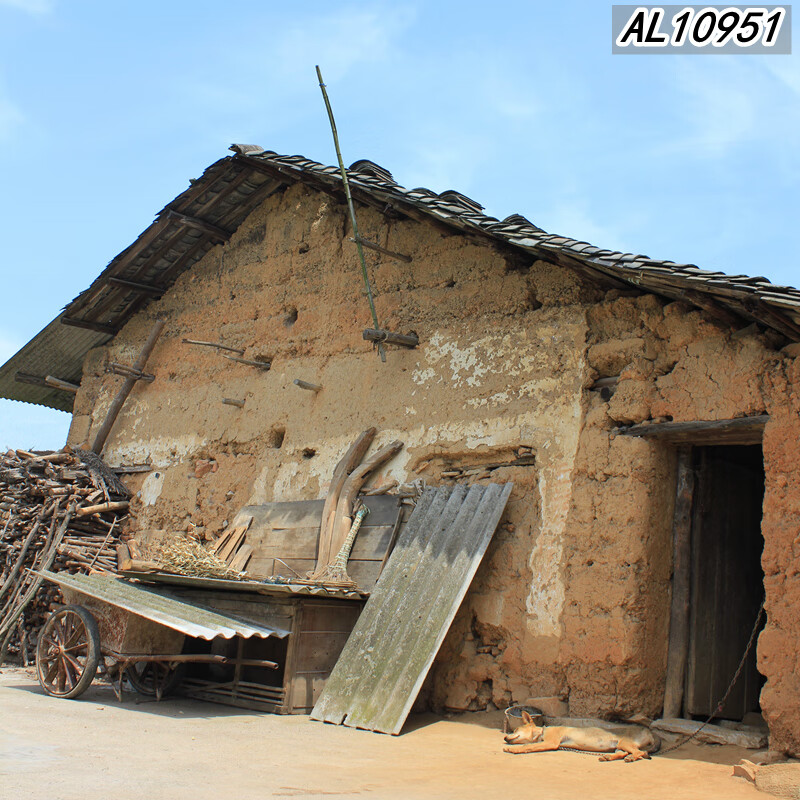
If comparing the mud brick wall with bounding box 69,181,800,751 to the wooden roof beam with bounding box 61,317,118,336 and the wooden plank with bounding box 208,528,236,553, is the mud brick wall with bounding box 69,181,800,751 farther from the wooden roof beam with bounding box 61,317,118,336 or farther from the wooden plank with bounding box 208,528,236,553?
the wooden roof beam with bounding box 61,317,118,336

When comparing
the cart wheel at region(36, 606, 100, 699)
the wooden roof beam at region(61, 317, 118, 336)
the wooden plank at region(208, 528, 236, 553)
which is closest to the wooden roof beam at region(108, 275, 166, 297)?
the wooden roof beam at region(61, 317, 118, 336)

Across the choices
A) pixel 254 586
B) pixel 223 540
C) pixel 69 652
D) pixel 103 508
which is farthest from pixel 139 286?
pixel 254 586

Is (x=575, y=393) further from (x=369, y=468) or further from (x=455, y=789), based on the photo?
(x=455, y=789)

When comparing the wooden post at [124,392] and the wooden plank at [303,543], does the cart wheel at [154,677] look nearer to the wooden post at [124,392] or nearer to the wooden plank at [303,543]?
the wooden plank at [303,543]

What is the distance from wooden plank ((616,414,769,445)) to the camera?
5.91 m

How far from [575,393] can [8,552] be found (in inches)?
252

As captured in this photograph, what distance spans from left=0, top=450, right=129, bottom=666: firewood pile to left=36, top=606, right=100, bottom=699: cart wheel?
181 cm

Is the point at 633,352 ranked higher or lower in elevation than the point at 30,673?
higher

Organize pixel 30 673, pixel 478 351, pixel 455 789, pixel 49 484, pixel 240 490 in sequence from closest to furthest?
pixel 455 789 → pixel 478 351 → pixel 30 673 → pixel 240 490 → pixel 49 484


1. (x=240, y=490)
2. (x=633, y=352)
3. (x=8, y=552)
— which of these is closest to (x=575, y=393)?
(x=633, y=352)

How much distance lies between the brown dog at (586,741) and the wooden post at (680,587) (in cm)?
50

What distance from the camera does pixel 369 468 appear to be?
7887 mm

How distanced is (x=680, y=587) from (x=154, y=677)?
4.14 meters

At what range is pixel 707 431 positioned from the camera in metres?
6.14
